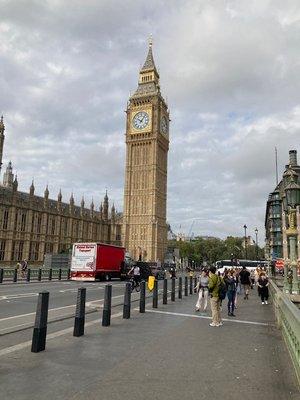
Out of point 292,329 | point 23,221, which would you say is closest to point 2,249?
point 23,221

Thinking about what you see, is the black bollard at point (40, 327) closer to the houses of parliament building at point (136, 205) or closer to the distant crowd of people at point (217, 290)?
the distant crowd of people at point (217, 290)

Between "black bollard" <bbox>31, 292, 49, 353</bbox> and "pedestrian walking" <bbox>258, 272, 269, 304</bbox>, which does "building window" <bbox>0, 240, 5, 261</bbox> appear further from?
"black bollard" <bbox>31, 292, 49, 353</bbox>

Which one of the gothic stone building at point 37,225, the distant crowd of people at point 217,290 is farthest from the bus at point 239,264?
the distant crowd of people at point 217,290

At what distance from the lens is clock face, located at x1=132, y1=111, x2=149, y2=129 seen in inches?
4331

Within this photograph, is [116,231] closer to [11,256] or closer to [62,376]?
[11,256]

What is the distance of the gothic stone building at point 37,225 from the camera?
7800cm

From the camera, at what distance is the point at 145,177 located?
109312 mm

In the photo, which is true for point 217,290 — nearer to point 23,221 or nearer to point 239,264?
point 239,264

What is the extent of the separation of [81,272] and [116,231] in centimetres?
8336

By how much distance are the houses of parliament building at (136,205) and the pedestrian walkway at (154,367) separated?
80827 mm

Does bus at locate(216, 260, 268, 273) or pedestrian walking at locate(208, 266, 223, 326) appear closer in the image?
pedestrian walking at locate(208, 266, 223, 326)

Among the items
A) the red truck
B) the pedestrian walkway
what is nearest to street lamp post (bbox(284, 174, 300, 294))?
the pedestrian walkway

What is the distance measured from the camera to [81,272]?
35.8 meters

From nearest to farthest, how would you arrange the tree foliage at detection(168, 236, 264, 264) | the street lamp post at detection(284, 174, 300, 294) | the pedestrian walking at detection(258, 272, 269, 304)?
the street lamp post at detection(284, 174, 300, 294)
the pedestrian walking at detection(258, 272, 269, 304)
the tree foliage at detection(168, 236, 264, 264)
